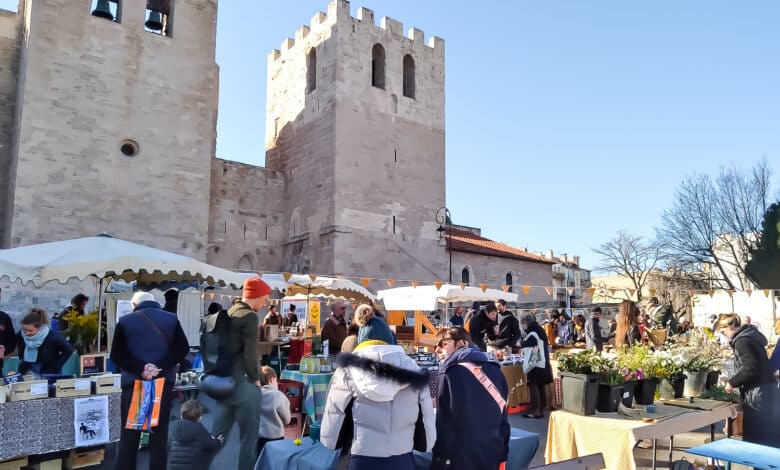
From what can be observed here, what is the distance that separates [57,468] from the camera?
4941 millimetres

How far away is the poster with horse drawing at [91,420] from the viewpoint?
196 inches

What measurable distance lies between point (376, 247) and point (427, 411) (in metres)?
18.8

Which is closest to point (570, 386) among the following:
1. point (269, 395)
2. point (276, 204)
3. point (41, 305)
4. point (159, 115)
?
point (269, 395)

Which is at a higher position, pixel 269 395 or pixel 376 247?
pixel 376 247

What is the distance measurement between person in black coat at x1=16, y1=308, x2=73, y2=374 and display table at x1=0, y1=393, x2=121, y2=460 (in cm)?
104

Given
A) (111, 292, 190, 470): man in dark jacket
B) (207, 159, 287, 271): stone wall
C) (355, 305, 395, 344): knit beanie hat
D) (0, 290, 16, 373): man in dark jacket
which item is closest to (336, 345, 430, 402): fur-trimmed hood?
(355, 305, 395, 344): knit beanie hat

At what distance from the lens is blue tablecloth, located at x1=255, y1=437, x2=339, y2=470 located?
3680 mm

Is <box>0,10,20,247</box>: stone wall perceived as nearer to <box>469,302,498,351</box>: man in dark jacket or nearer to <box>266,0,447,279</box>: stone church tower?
<box>266,0,447,279</box>: stone church tower

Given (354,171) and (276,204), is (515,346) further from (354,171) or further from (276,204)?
(276,204)

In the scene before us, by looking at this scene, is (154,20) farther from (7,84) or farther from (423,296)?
(423,296)

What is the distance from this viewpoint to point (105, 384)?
17.2 ft

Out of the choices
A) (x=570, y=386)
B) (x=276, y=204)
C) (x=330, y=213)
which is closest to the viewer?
(x=570, y=386)

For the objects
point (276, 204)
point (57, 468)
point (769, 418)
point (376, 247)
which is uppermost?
point (276, 204)

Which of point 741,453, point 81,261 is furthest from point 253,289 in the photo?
point 81,261
